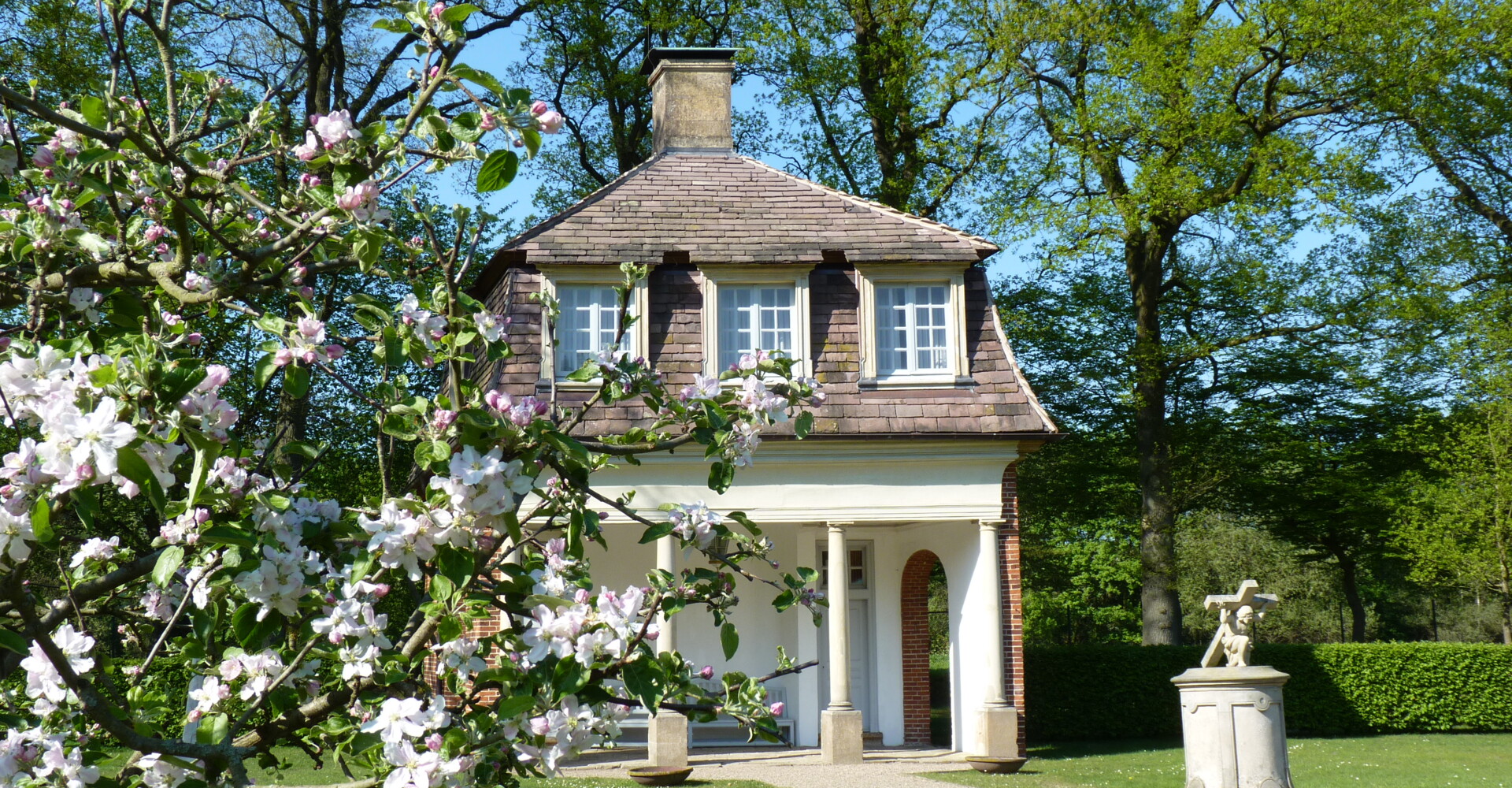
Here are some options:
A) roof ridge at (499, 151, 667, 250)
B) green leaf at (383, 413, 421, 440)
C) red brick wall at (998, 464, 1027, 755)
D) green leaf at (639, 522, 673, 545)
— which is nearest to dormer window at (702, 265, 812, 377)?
roof ridge at (499, 151, 667, 250)

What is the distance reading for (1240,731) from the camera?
468 inches

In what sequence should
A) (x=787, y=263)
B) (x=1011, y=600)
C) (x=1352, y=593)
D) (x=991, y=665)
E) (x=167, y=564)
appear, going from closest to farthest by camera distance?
1. (x=167, y=564)
2. (x=991, y=665)
3. (x=1011, y=600)
4. (x=787, y=263)
5. (x=1352, y=593)

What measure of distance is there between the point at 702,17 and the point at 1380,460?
1758 cm

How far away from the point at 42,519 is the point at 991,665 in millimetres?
14193

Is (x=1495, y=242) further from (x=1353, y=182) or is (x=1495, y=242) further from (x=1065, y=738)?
(x=1065, y=738)

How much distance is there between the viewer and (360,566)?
297cm

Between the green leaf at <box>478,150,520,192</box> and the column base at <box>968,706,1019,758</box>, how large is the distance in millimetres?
13618

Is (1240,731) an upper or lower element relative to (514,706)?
lower

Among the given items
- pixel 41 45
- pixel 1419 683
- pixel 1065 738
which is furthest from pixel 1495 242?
pixel 41 45

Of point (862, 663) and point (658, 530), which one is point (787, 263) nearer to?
point (862, 663)

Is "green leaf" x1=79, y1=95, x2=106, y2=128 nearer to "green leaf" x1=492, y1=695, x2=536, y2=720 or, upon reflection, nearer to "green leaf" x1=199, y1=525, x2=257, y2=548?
"green leaf" x1=199, y1=525, x2=257, y2=548

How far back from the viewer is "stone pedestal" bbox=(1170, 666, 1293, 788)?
38.7 feet

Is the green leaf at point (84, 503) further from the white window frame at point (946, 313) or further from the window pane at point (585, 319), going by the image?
the white window frame at point (946, 313)

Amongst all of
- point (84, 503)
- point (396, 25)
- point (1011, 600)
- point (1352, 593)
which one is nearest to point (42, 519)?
point (84, 503)
